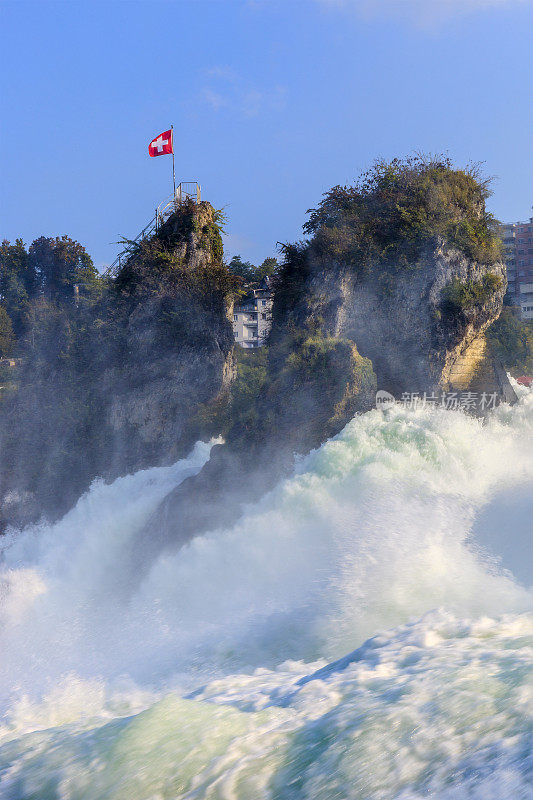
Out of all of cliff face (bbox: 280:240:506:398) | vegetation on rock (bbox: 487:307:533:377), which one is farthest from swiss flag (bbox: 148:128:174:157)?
vegetation on rock (bbox: 487:307:533:377)

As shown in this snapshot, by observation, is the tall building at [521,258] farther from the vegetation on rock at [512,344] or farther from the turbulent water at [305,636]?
the turbulent water at [305,636]

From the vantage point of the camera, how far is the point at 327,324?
559 inches

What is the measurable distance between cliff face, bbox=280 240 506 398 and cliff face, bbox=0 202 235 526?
4.80 metres

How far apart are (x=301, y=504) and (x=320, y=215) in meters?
8.44

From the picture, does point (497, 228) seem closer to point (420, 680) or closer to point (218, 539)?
Answer: point (218, 539)

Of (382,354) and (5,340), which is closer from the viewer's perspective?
(382,354)

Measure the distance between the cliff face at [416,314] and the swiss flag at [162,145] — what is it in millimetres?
9335

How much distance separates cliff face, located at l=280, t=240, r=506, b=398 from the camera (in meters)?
14.0

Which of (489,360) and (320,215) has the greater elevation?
(320,215)

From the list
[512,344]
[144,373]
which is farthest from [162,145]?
[512,344]

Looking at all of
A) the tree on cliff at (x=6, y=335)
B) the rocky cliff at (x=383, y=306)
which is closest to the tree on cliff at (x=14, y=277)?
the tree on cliff at (x=6, y=335)

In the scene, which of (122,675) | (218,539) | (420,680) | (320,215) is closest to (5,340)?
(320,215)

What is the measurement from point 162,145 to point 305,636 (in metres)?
18.3

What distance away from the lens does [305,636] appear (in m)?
7.13
